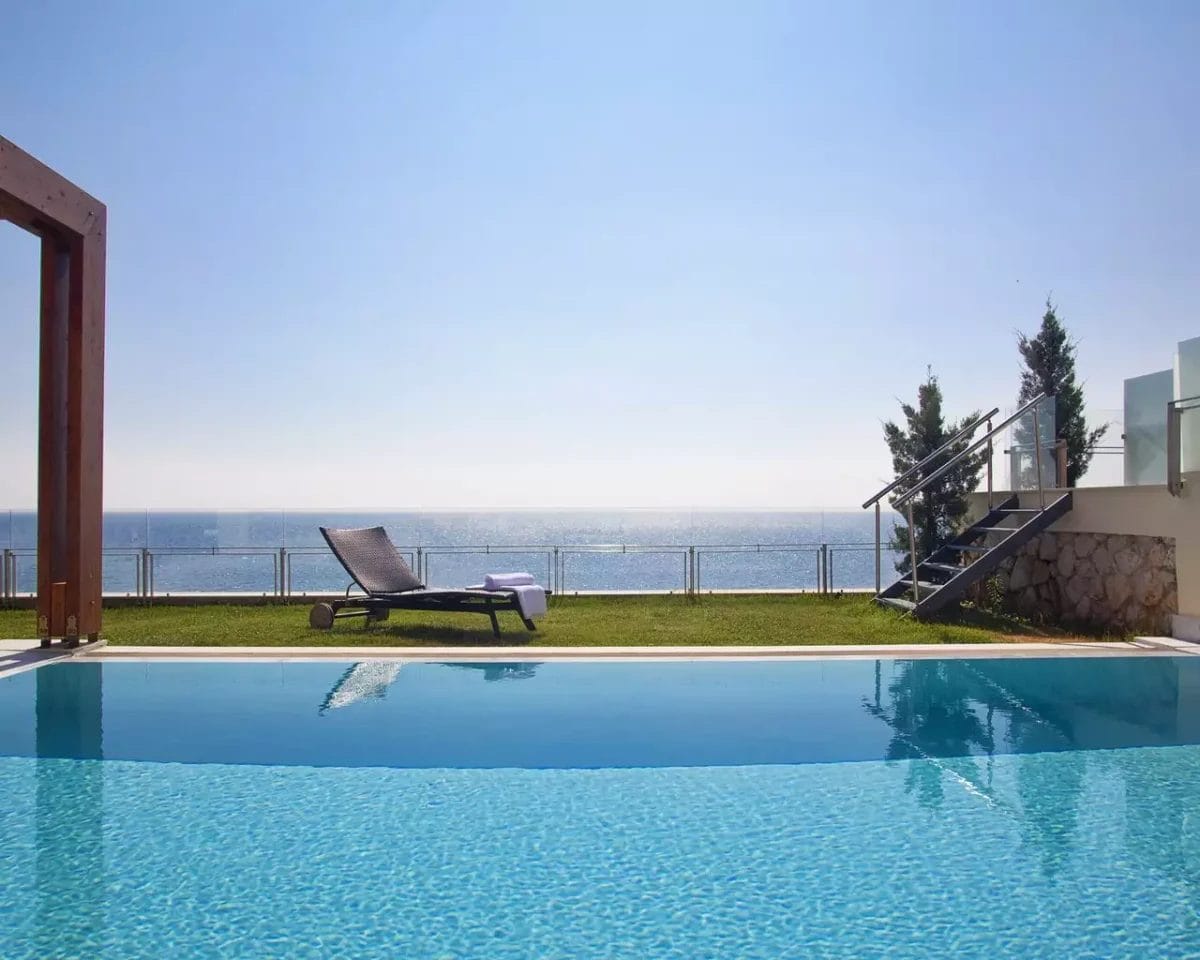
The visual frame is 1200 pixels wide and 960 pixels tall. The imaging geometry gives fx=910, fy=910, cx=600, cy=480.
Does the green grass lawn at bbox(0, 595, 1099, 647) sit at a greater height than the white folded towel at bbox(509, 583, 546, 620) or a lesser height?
lesser

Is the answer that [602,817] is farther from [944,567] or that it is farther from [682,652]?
[944,567]

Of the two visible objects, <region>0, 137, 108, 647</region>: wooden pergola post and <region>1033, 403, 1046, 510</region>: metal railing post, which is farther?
<region>1033, 403, 1046, 510</region>: metal railing post

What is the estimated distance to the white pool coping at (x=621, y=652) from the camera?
750 centimetres

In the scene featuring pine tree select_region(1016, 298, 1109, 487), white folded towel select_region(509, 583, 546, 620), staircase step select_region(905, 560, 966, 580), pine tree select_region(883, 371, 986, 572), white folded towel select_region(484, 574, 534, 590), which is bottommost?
white folded towel select_region(509, 583, 546, 620)

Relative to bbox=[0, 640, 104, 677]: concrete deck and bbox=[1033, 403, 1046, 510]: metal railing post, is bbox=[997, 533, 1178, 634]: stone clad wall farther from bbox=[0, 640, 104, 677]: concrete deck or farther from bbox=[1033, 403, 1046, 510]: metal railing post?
bbox=[0, 640, 104, 677]: concrete deck

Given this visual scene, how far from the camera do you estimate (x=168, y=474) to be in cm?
2911

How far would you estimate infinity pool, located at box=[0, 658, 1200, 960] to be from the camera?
→ 295cm

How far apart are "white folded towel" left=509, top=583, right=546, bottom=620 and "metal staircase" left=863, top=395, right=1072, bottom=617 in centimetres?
371

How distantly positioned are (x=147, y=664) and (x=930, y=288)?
11.9m

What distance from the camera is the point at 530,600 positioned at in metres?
9.09

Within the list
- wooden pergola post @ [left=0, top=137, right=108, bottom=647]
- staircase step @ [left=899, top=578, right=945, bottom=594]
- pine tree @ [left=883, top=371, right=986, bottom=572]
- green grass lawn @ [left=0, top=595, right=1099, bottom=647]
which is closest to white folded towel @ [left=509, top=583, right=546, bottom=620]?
green grass lawn @ [left=0, top=595, right=1099, bottom=647]

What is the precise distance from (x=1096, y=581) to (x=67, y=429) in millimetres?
10037

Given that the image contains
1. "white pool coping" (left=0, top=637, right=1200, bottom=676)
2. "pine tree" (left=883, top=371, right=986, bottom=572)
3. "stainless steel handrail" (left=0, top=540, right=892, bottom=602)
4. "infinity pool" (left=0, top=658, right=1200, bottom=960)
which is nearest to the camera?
"infinity pool" (left=0, top=658, right=1200, bottom=960)

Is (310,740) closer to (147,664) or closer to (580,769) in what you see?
(580,769)
